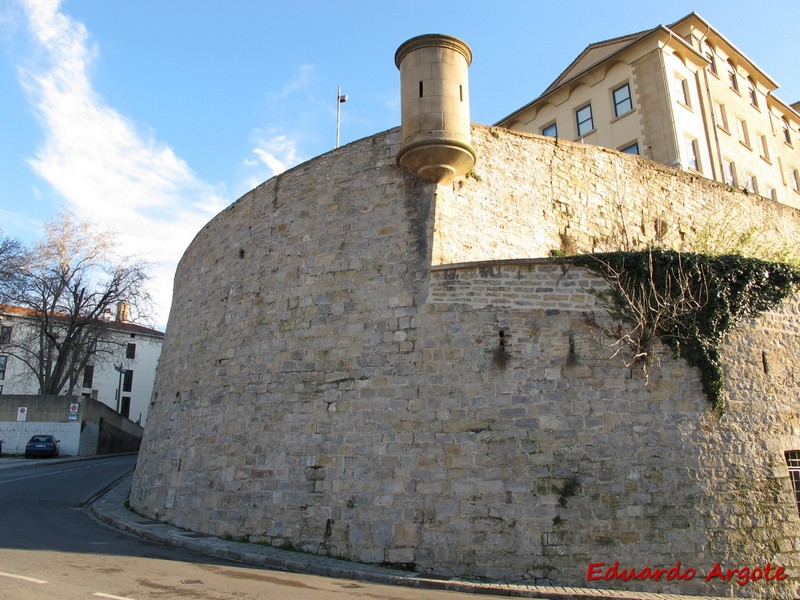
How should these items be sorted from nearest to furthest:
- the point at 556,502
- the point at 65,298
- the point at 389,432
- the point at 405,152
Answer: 1. the point at 556,502
2. the point at 389,432
3. the point at 405,152
4. the point at 65,298

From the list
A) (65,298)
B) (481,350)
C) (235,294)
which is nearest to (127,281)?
(65,298)

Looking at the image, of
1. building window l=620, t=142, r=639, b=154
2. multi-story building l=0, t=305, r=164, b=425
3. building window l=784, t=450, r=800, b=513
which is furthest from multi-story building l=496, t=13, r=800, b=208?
multi-story building l=0, t=305, r=164, b=425

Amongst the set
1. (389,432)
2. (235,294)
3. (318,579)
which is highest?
(235,294)

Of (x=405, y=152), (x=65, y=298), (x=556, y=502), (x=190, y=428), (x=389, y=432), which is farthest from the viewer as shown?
(x=65, y=298)

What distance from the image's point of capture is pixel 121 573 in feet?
25.3

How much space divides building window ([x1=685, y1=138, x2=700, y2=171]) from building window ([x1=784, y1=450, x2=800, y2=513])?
45.4 feet

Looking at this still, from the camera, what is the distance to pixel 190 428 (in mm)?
12508

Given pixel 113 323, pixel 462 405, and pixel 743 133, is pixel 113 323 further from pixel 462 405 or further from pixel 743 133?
pixel 743 133

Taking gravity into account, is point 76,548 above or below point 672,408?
below

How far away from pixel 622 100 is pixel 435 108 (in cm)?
1434

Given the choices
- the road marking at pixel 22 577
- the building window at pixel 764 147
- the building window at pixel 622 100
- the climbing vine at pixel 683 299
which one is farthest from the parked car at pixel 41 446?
the building window at pixel 764 147

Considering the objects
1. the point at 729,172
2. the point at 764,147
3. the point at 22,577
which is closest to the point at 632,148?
the point at 729,172

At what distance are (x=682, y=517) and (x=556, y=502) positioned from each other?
6.05ft

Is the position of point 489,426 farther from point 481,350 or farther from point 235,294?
point 235,294
